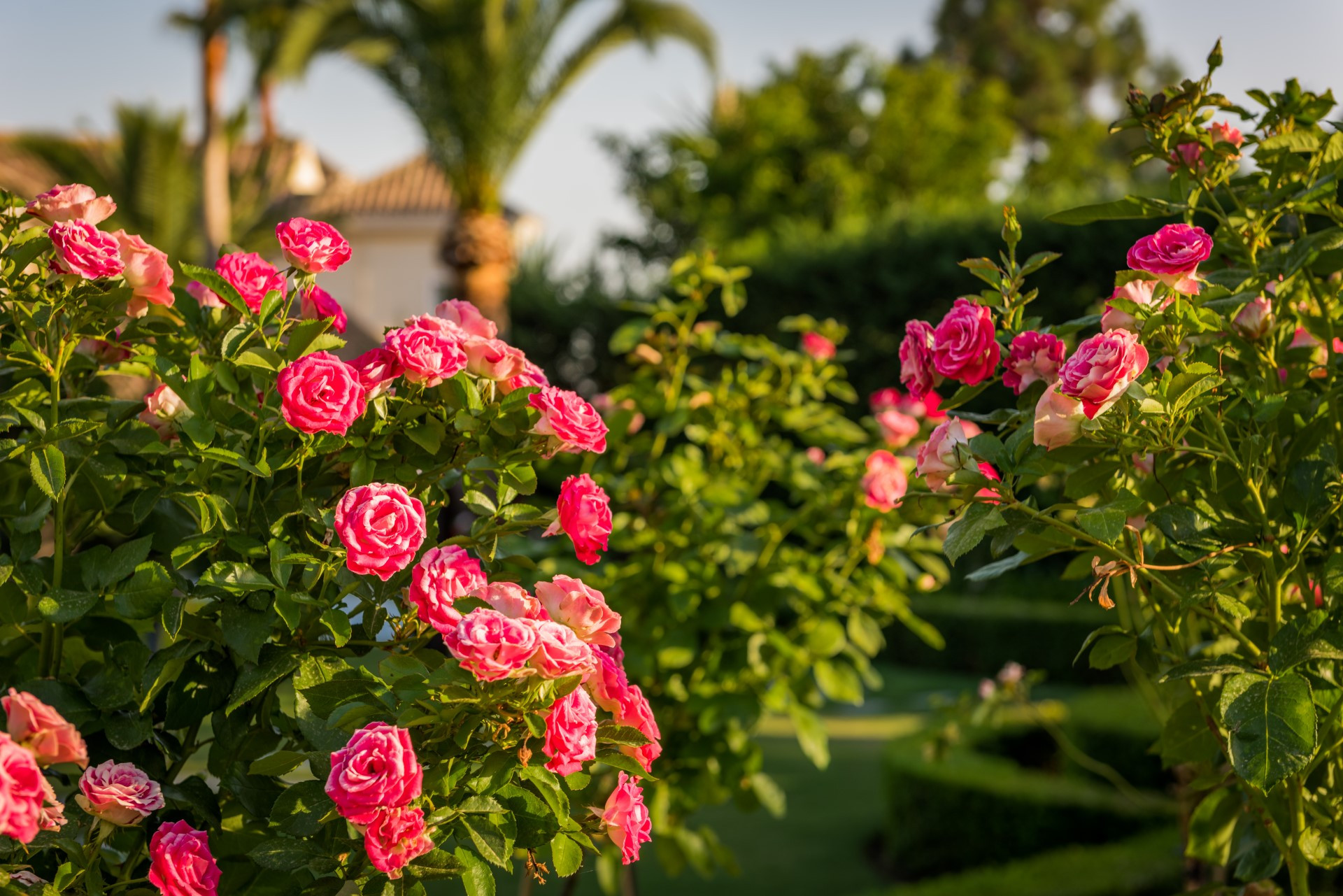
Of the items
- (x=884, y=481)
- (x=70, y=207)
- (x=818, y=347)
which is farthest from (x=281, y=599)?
(x=818, y=347)

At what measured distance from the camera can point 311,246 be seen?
1.62 metres

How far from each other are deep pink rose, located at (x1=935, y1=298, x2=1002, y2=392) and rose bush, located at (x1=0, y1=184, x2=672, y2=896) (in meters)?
0.52

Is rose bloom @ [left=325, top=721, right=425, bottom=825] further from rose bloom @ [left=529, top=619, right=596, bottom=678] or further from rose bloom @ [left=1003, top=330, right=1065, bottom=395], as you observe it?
rose bloom @ [left=1003, top=330, right=1065, bottom=395]

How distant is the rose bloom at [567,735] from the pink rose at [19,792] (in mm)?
535

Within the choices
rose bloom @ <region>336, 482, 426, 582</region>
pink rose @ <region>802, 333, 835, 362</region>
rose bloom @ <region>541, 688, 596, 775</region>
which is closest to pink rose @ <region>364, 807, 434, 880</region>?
rose bloom @ <region>541, 688, 596, 775</region>

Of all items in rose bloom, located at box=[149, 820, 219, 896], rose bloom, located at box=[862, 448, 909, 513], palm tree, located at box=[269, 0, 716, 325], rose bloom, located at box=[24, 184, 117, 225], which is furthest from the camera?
palm tree, located at box=[269, 0, 716, 325]

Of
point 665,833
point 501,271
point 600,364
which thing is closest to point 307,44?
point 501,271

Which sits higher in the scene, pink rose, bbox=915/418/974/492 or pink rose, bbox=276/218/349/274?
pink rose, bbox=276/218/349/274

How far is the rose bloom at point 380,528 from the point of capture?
134 cm

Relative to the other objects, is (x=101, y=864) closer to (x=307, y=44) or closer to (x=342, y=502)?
(x=342, y=502)

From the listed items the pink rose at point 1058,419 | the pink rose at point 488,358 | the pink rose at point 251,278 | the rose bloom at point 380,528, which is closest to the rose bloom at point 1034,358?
the pink rose at point 1058,419

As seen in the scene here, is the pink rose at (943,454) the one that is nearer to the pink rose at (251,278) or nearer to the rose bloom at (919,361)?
the rose bloom at (919,361)

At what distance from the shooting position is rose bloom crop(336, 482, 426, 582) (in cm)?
134

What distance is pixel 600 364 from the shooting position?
11.5 metres
